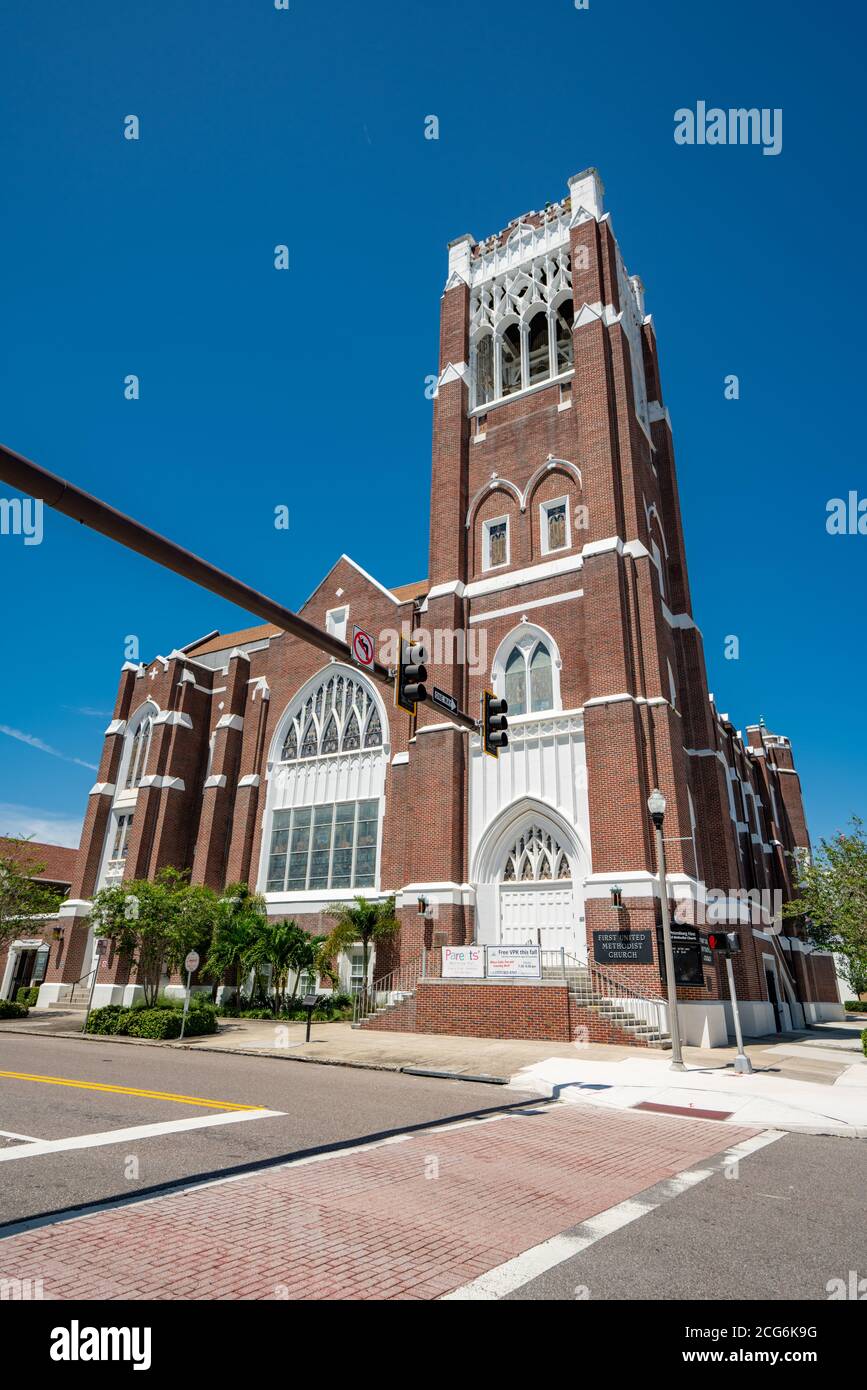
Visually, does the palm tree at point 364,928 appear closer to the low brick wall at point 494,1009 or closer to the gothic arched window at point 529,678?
the low brick wall at point 494,1009

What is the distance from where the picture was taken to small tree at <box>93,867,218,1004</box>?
2342 centimetres

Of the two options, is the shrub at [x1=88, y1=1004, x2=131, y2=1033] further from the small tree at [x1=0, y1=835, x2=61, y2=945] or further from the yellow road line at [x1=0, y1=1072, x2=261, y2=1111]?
the small tree at [x1=0, y1=835, x2=61, y2=945]

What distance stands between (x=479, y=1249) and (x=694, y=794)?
22.6 meters

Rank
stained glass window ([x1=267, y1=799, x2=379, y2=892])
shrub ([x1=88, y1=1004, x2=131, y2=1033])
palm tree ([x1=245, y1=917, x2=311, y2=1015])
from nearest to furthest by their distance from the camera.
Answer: shrub ([x1=88, y1=1004, x2=131, y2=1033]), palm tree ([x1=245, y1=917, x2=311, y2=1015]), stained glass window ([x1=267, y1=799, x2=379, y2=892])

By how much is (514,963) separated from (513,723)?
8037mm

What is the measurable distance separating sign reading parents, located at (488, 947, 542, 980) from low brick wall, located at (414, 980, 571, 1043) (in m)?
0.16

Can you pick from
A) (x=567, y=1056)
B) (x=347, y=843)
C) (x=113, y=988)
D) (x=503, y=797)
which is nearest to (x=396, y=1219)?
(x=567, y=1056)

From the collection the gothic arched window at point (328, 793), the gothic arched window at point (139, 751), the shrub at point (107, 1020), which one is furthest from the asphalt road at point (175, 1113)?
the gothic arched window at point (139, 751)

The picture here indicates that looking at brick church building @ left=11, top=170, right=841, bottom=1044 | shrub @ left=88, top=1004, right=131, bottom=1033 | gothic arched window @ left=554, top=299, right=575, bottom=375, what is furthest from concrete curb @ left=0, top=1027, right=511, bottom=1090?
gothic arched window @ left=554, top=299, right=575, bottom=375

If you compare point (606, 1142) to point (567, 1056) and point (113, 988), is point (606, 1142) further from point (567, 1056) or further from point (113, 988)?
point (113, 988)

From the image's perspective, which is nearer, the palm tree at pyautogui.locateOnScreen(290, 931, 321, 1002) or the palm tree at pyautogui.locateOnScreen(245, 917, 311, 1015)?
the palm tree at pyautogui.locateOnScreen(245, 917, 311, 1015)

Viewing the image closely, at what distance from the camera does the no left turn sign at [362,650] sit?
1004 centimetres

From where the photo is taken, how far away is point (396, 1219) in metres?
5.35

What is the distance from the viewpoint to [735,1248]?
4.95 meters
